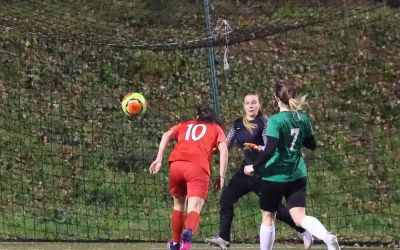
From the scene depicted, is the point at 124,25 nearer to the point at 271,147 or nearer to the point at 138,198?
the point at 138,198

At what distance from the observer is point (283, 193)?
276 inches

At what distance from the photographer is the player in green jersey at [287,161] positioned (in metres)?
6.82

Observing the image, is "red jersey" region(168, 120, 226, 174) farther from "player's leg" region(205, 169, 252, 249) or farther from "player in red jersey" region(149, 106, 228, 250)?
"player's leg" region(205, 169, 252, 249)

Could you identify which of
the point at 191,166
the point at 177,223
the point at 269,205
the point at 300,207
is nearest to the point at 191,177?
the point at 191,166

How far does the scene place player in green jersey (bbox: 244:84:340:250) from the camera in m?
6.82

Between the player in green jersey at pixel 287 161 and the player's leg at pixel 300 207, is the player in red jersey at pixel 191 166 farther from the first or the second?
the player's leg at pixel 300 207

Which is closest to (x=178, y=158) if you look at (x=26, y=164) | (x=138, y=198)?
(x=138, y=198)

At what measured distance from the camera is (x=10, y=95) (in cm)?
1289

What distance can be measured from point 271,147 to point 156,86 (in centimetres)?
750

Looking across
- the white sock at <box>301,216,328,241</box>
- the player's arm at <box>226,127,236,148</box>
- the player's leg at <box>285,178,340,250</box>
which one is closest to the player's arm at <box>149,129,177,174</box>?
the player's arm at <box>226,127,236,148</box>

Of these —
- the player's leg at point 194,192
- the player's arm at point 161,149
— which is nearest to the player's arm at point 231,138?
the player's arm at point 161,149

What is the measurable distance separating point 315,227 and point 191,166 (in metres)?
1.26

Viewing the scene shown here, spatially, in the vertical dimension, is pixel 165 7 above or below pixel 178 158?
above

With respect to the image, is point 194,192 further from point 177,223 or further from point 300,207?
point 300,207
